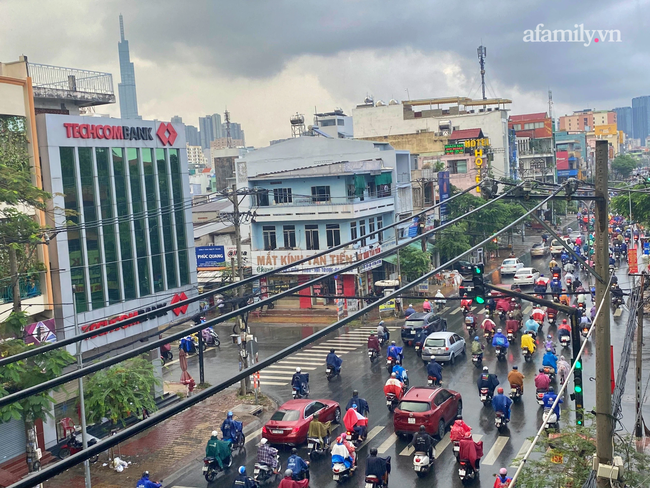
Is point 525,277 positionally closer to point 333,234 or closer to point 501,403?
point 333,234

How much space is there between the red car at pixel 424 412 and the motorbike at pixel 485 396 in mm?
2032

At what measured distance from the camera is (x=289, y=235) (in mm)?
41531

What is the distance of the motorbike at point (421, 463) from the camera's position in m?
15.4

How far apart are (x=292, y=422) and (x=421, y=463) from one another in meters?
3.82

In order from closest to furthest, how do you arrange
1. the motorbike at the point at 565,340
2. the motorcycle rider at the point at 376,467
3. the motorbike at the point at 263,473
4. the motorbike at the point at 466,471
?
the motorcycle rider at the point at 376,467 → the motorbike at the point at 466,471 → the motorbike at the point at 263,473 → the motorbike at the point at 565,340

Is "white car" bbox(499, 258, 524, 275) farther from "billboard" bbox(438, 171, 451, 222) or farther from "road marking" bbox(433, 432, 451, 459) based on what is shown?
"road marking" bbox(433, 432, 451, 459)

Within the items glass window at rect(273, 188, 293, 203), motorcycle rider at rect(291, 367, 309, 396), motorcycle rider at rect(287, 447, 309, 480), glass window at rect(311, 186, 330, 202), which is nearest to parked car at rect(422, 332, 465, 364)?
motorcycle rider at rect(291, 367, 309, 396)

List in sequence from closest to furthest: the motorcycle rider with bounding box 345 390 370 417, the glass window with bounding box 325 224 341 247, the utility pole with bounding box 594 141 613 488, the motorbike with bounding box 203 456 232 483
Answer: the utility pole with bounding box 594 141 613 488 → the motorbike with bounding box 203 456 232 483 → the motorcycle rider with bounding box 345 390 370 417 → the glass window with bounding box 325 224 341 247

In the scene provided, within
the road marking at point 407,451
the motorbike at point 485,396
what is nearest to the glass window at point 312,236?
the motorbike at point 485,396

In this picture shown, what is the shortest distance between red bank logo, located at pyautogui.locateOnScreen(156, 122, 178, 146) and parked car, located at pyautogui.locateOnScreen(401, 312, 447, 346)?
478 inches

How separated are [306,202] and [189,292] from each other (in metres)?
15.9

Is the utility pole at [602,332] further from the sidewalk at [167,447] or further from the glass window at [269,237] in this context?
the glass window at [269,237]

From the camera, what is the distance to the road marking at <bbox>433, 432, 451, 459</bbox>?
16.9 m

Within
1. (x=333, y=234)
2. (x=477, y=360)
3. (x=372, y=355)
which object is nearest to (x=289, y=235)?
(x=333, y=234)
